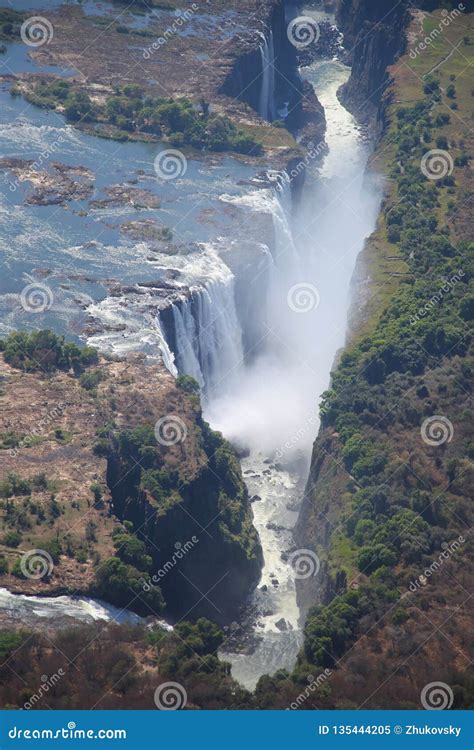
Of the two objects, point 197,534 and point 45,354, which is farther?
point 45,354

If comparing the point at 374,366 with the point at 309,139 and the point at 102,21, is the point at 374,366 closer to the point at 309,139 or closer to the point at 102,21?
the point at 309,139

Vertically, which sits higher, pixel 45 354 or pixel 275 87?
pixel 45 354

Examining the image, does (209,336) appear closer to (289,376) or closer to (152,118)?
(289,376)

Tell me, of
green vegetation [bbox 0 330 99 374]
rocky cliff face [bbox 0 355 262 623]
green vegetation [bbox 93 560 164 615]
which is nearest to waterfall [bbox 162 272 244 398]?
rocky cliff face [bbox 0 355 262 623]

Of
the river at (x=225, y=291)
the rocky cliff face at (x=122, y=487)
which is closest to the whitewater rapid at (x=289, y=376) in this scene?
the river at (x=225, y=291)

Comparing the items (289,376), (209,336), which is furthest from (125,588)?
(289,376)

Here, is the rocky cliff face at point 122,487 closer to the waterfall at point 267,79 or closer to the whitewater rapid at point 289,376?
the whitewater rapid at point 289,376

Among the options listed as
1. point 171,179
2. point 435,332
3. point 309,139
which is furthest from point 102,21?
point 435,332

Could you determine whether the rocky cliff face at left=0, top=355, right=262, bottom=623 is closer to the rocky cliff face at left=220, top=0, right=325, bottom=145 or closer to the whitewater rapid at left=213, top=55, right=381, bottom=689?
the whitewater rapid at left=213, top=55, right=381, bottom=689
